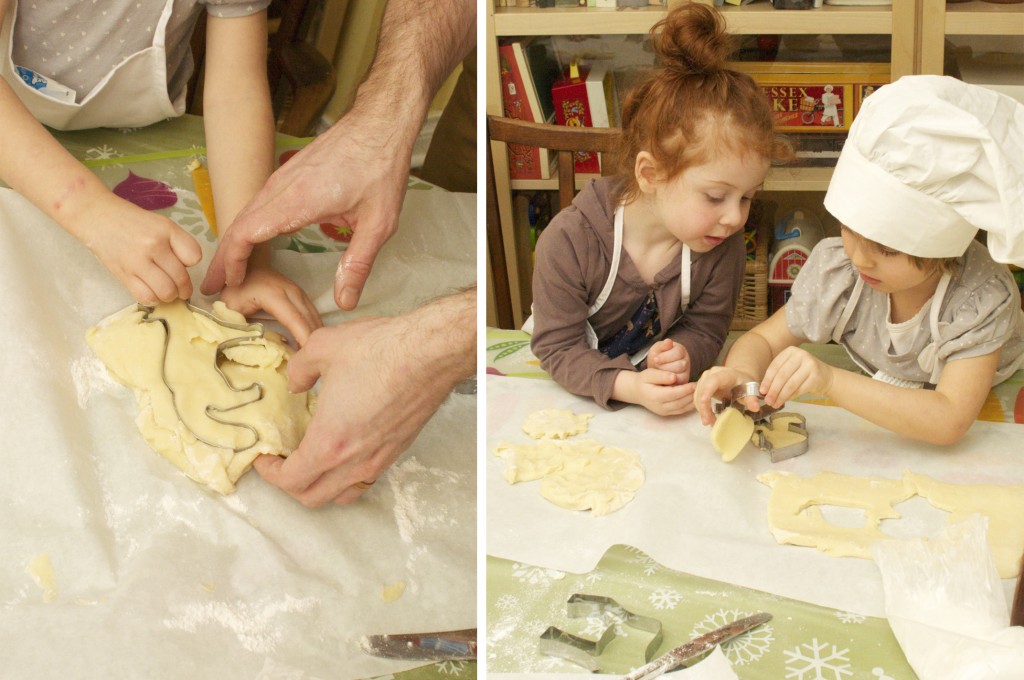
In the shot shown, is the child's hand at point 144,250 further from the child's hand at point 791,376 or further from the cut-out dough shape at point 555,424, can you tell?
the child's hand at point 791,376

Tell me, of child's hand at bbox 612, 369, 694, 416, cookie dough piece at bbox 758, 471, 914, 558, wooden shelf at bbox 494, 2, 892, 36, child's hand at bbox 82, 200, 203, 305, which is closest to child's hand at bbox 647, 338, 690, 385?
child's hand at bbox 612, 369, 694, 416

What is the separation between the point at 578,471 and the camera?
63 centimetres

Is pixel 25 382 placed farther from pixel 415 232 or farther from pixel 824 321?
pixel 824 321

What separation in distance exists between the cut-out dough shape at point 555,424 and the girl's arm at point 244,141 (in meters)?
0.17

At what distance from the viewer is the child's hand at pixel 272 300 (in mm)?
651

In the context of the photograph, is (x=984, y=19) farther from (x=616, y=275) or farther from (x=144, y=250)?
(x=144, y=250)

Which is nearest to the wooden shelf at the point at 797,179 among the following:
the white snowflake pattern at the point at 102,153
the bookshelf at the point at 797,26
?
the bookshelf at the point at 797,26

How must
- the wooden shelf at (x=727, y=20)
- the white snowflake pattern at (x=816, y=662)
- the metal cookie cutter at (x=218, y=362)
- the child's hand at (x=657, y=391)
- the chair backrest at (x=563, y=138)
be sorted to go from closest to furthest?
the white snowflake pattern at (x=816, y=662) < the metal cookie cutter at (x=218, y=362) < the child's hand at (x=657, y=391) < the chair backrest at (x=563, y=138) < the wooden shelf at (x=727, y=20)

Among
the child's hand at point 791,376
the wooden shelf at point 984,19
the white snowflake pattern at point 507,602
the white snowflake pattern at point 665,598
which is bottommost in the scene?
the white snowflake pattern at point 507,602

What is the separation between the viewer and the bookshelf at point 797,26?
36.4 inches

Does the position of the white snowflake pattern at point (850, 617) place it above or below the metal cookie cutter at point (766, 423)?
below

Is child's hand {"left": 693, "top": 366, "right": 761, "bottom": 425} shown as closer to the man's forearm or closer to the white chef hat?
the white chef hat

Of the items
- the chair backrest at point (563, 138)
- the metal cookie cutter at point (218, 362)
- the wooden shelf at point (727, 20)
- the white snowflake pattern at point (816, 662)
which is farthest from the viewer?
the wooden shelf at point (727, 20)

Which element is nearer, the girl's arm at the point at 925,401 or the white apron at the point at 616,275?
the girl's arm at the point at 925,401
